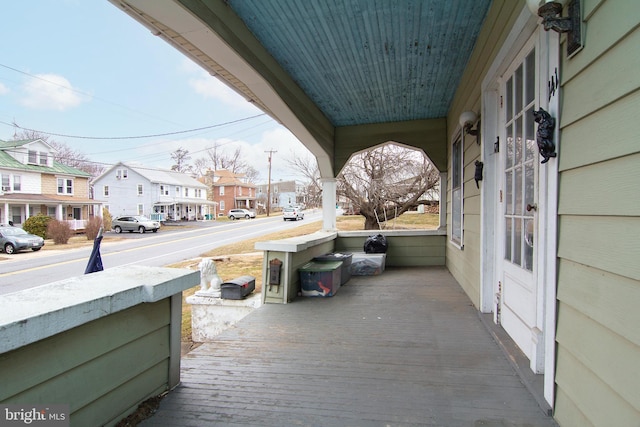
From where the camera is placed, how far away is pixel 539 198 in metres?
1.70

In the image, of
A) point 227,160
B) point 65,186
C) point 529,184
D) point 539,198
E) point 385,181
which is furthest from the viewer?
point 227,160

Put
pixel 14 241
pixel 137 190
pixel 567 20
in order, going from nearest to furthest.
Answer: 1. pixel 567 20
2. pixel 14 241
3. pixel 137 190

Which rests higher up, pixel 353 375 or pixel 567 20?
pixel 567 20

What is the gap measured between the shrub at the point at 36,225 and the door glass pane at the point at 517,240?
66.2 feet

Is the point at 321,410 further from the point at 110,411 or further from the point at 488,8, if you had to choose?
the point at 488,8

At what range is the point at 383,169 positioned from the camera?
9914 millimetres

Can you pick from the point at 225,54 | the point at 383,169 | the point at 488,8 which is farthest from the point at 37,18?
the point at 488,8

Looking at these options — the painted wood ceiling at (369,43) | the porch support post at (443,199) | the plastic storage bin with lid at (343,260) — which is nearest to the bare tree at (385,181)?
the porch support post at (443,199)

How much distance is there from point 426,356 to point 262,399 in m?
1.16

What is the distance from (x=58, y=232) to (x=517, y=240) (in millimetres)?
18934

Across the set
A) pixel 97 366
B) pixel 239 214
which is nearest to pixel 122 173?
pixel 239 214

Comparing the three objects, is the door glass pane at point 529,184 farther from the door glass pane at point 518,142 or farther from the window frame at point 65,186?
the window frame at point 65,186

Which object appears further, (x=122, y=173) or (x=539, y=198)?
(x=122, y=173)

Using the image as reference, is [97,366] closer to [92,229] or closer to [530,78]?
[530,78]
